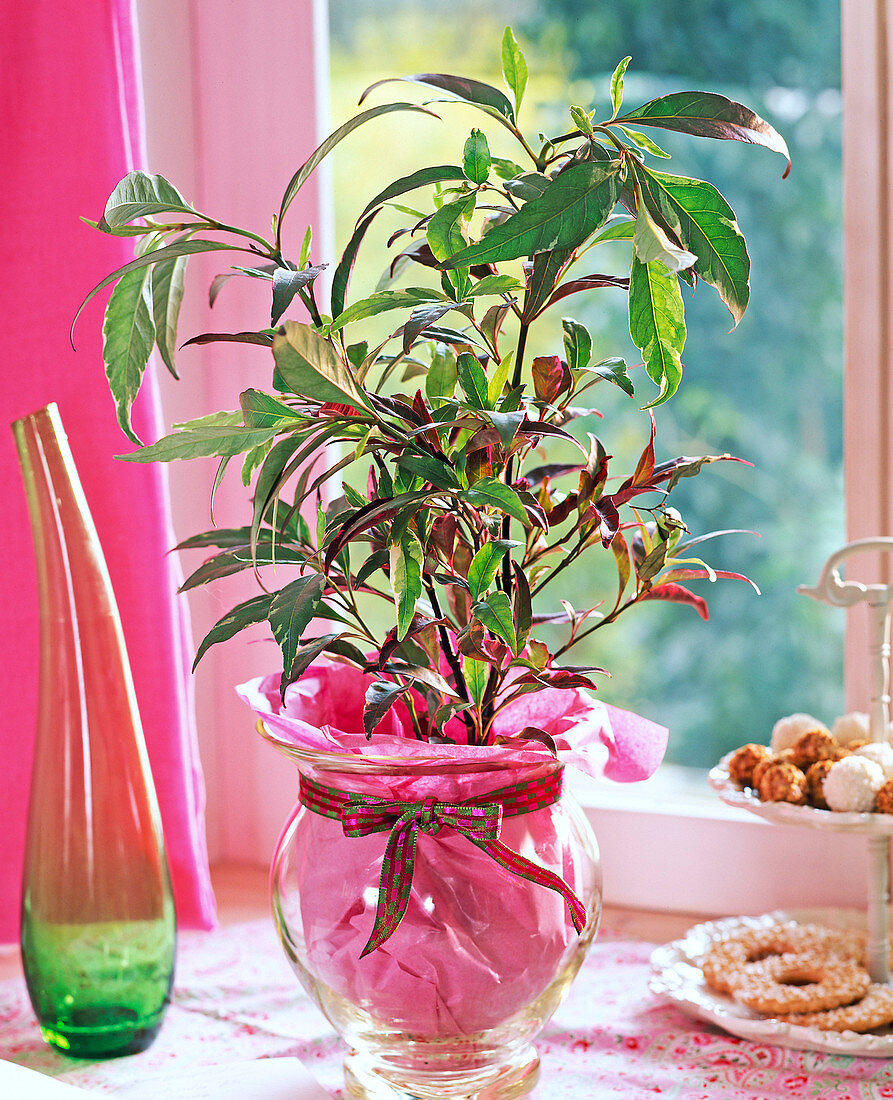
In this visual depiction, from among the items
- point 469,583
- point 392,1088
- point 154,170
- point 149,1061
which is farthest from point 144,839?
point 154,170

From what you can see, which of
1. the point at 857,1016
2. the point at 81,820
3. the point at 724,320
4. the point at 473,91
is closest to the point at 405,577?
the point at 473,91

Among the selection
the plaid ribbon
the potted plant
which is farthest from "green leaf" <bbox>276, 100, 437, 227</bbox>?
the plaid ribbon

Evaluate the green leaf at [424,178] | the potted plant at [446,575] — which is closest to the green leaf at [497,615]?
the potted plant at [446,575]

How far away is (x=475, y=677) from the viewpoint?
65cm

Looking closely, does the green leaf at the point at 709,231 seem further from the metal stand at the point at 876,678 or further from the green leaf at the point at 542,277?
the metal stand at the point at 876,678

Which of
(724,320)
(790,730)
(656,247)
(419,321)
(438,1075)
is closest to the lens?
(656,247)

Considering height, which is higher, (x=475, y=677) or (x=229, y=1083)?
(x=475, y=677)

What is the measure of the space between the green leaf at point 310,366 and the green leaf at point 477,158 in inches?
4.8

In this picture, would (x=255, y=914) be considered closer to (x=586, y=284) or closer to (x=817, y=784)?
(x=817, y=784)

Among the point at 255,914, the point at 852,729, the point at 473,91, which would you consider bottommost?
the point at 255,914

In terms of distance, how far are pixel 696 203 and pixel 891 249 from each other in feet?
1.61

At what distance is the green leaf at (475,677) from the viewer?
0.65 metres

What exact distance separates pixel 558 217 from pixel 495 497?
135mm

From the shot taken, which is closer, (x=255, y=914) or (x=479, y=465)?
(x=479, y=465)
